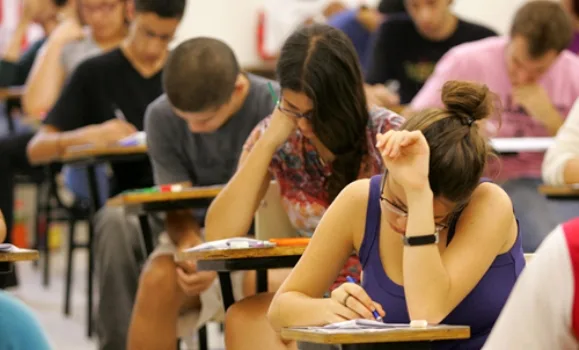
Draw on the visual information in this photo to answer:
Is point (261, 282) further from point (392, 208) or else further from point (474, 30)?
point (474, 30)

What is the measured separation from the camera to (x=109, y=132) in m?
4.81

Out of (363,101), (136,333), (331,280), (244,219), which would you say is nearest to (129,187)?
(136,333)

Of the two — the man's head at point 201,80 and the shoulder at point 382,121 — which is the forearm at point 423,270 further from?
the man's head at point 201,80

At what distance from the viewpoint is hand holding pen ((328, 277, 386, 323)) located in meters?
2.19

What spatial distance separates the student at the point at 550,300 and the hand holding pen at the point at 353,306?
2.78ft

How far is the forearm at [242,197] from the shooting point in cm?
316

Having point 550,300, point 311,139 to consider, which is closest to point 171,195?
point 311,139

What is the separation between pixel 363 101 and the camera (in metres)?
3.00

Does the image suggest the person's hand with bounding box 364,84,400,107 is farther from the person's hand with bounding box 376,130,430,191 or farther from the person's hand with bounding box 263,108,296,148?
the person's hand with bounding box 376,130,430,191

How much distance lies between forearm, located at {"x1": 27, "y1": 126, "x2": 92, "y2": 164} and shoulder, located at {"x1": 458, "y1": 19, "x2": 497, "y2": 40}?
1.84 m

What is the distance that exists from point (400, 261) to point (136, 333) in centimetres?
140

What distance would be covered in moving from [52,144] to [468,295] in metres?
3.24

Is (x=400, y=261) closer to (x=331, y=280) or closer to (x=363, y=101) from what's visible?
(x=331, y=280)

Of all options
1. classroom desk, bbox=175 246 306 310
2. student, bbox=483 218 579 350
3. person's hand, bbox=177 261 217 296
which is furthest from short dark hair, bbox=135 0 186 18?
student, bbox=483 218 579 350
